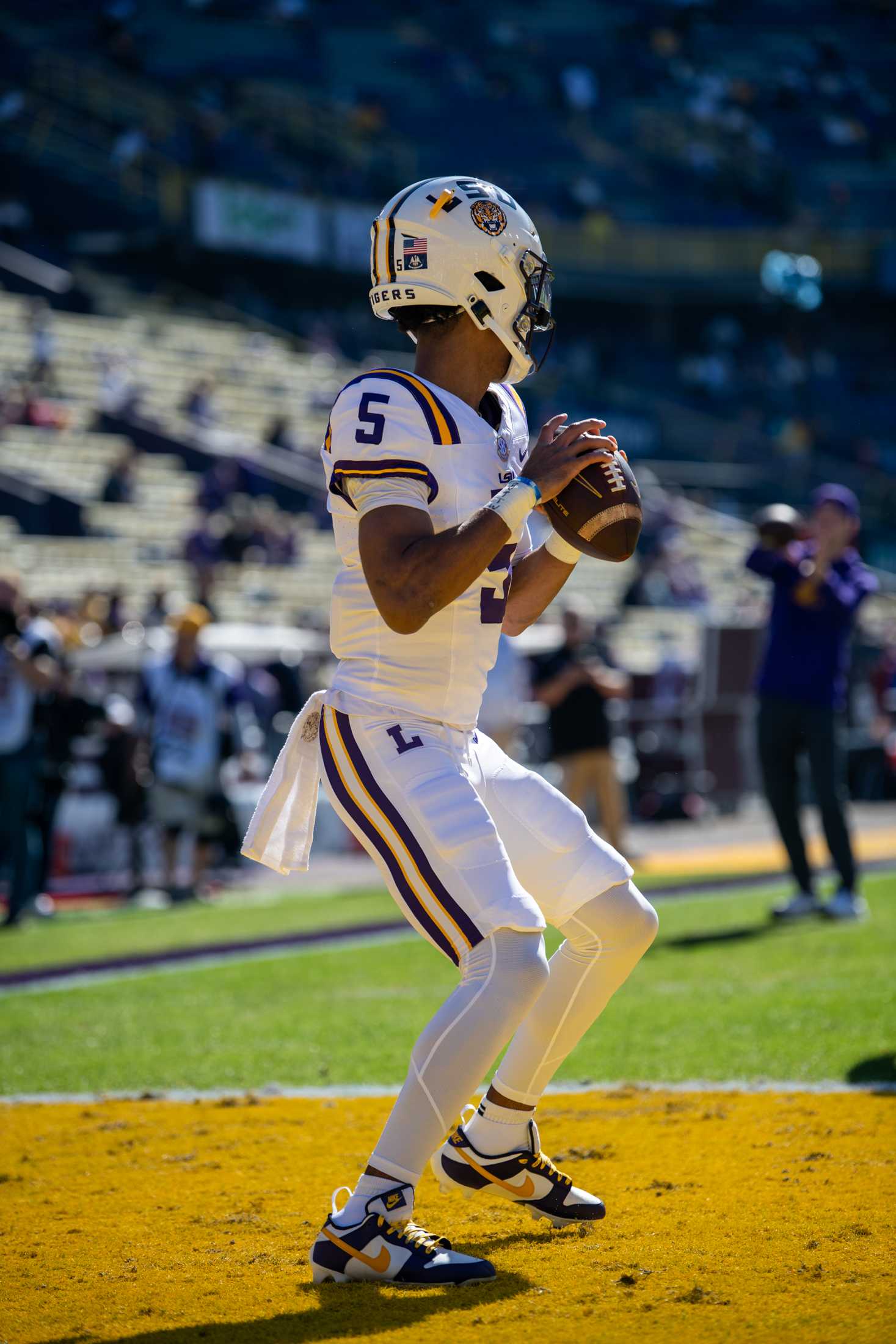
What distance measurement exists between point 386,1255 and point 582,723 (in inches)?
340

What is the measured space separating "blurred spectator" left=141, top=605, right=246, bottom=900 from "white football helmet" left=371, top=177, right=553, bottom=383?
24.5 feet

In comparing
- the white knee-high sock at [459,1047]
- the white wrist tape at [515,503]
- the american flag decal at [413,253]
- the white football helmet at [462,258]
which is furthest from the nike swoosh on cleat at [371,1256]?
the american flag decal at [413,253]

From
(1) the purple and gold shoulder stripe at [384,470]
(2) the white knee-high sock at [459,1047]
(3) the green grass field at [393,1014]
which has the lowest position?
(3) the green grass field at [393,1014]

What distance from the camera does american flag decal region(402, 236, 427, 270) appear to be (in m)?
3.60

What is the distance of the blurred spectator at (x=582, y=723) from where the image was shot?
38.2 feet

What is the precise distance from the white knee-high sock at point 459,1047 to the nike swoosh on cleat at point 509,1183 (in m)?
0.31

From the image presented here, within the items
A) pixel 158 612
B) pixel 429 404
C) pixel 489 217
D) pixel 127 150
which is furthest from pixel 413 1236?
pixel 127 150

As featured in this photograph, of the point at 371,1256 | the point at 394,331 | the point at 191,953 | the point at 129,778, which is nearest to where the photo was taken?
the point at 371,1256

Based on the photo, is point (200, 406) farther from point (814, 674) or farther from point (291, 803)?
point (291, 803)

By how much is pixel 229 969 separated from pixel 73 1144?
3.38 meters

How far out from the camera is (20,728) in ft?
32.5

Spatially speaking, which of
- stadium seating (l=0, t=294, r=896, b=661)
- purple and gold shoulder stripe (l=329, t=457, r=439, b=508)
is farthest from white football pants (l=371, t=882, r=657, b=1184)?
stadium seating (l=0, t=294, r=896, b=661)

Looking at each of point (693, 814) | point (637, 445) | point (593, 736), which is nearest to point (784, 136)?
point (637, 445)

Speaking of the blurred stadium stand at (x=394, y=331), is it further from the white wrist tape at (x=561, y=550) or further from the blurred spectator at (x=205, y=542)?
the white wrist tape at (x=561, y=550)
